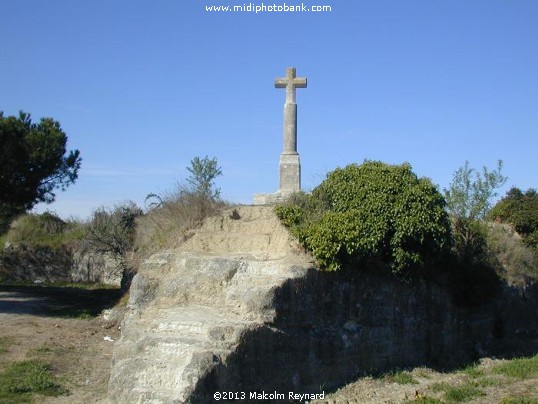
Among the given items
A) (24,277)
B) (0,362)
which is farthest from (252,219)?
(24,277)

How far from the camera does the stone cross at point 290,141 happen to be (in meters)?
15.2

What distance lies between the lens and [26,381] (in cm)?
947

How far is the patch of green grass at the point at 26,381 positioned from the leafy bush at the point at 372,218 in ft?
16.2

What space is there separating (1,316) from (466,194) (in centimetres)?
1342

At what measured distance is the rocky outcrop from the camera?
8.27 meters

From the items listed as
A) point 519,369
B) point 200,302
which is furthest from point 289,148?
point 519,369

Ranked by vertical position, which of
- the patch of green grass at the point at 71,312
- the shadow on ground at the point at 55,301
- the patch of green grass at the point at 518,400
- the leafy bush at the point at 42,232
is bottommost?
the patch of green grass at the point at 518,400

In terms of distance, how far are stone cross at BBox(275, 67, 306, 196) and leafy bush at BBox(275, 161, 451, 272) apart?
85.0 inches

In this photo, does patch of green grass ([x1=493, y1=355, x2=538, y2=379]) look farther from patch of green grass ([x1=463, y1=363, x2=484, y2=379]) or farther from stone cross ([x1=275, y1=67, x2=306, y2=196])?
stone cross ([x1=275, y1=67, x2=306, y2=196])

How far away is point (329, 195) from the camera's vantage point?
1263cm

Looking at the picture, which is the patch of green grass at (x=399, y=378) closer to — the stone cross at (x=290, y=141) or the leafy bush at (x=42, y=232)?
the stone cross at (x=290, y=141)

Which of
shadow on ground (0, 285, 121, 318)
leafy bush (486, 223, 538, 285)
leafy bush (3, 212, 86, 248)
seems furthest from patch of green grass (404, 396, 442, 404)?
leafy bush (3, 212, 86, 248)

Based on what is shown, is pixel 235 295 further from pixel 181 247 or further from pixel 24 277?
pixel 24 277

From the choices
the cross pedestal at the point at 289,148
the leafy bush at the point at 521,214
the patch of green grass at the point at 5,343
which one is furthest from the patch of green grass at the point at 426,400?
the leafy bush at the point at 521,214
